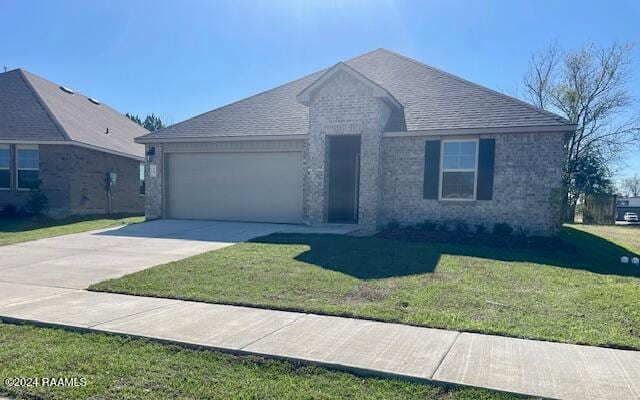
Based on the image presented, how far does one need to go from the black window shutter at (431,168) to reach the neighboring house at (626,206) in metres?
28.7

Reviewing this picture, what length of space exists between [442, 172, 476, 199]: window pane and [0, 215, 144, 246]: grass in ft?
37.3

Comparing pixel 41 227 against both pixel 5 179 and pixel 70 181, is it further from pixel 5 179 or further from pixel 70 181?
pixel 5 179

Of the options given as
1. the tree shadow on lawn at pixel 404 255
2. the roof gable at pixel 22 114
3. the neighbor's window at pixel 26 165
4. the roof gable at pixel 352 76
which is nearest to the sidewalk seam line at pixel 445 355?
the tree shadow on lawn at pixel 404 255

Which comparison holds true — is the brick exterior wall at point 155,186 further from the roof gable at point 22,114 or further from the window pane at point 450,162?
the window pane at point 450,162

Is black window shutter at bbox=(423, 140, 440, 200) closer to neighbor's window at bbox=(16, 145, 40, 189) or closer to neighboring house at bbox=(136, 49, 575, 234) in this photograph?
neighboring house at bbox=(136, 49, 575, 234)

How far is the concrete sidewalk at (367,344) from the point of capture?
3.13 meters

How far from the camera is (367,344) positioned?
12.5 feet

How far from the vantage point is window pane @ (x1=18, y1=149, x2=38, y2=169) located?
1669 centimetres

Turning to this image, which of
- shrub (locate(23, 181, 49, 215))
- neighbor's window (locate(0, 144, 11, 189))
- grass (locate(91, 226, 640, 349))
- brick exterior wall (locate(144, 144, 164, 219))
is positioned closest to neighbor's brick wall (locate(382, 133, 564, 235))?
grass (locate(91, 226, 640, 349))

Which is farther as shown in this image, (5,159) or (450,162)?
(5,159)

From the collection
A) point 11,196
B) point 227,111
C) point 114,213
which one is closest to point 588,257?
point 227,111

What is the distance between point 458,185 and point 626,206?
106 feet

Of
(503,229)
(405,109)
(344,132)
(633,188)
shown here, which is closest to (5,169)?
(344,132)

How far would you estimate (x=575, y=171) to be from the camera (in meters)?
25.4
